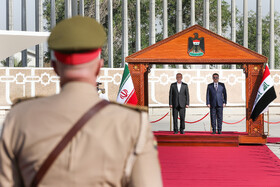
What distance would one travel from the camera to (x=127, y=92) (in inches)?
447

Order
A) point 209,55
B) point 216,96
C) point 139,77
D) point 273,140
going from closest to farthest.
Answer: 1. point 209,55
2. point 139,77
3. point 216,96
4. point 273,140

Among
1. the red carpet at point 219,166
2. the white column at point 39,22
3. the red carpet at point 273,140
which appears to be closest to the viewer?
the red carpet at point 219,166

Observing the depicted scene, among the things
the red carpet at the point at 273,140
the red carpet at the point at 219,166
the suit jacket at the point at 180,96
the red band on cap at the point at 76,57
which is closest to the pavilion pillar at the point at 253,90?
the red carpet at the point at 219,166

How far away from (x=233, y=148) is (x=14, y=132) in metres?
10.4

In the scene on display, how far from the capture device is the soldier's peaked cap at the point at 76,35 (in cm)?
146

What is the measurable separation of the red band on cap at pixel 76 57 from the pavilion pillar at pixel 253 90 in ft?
35.3

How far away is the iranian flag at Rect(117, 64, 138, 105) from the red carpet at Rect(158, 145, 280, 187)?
134cm

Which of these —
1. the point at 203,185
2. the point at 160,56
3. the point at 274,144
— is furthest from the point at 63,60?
the point at 274,144

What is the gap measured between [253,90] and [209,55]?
140cm

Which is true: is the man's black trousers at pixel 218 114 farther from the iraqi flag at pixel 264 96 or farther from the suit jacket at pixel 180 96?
the iraqi flag at pixel 264 96

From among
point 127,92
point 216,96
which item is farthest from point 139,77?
point 216,96

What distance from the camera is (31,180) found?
145 cm

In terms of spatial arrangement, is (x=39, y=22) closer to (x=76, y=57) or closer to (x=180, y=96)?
(x=180, y=96)

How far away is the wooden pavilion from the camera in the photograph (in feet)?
38.4
